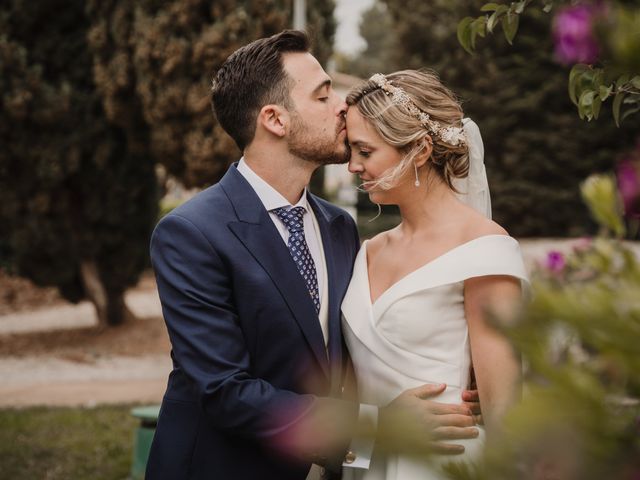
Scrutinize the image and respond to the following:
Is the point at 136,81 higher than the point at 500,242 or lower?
lower

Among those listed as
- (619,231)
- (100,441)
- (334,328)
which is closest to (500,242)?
(334,328)

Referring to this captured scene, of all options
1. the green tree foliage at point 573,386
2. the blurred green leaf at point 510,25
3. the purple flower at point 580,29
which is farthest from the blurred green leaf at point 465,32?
the green tree foliage at point 573,386

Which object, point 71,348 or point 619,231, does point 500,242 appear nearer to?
point 619,231

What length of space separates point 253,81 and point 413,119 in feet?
2.15

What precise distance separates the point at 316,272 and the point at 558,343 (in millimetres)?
2271

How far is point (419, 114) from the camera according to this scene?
2.82 meters

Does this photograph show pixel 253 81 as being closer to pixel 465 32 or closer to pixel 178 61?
pixel 465 32

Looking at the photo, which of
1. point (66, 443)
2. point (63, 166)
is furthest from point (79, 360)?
point (66, 443)

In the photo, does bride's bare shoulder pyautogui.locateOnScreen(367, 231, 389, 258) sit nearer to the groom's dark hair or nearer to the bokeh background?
the groom's dark hair

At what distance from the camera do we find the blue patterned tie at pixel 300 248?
276 cm

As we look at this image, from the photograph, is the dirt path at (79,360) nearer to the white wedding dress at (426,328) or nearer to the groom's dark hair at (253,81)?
the groom's dark hair at (253,81)

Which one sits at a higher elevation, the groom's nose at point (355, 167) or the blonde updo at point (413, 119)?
the blonde updo at point (413, 119)

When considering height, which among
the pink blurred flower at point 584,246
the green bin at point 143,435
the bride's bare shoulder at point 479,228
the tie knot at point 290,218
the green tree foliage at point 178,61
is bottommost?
the green bin at point 143,435

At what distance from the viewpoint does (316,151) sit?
2928mm
